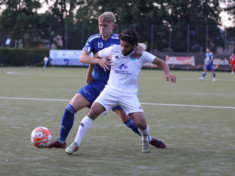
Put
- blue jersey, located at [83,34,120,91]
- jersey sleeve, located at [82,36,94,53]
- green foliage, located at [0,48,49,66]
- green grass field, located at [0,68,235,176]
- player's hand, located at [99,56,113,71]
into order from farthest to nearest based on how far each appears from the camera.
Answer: green foliage, located at [0,48,49,66]
blue jersey, located at [83,34,120,91]
jersey sleeve, located at [82,36,94,53]
player's hand, located at [99,56,113,71]
green grass field, located at [0,68,235,176]

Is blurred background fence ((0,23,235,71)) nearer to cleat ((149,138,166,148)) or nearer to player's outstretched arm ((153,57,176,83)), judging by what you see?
cleat ((149,138,166,148))

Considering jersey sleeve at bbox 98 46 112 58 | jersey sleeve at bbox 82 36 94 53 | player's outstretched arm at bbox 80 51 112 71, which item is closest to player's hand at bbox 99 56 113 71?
player's outstretched arm at bbox 80 51 112 71

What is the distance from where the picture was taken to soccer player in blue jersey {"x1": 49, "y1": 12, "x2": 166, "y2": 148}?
22.5 ft

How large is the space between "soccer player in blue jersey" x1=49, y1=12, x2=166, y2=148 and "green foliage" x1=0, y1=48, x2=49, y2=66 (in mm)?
44686

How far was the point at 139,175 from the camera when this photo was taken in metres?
5.23

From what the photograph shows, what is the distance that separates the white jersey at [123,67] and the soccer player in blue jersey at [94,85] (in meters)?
0.34

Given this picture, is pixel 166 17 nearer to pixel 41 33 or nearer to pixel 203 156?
pixel 41 33

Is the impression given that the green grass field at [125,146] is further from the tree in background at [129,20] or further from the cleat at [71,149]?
the tree in background at [129,20]

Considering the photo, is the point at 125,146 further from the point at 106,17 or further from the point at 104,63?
the point at 106,17

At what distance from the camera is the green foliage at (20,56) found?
51.0 metres

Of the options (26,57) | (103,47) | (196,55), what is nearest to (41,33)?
(26,57)

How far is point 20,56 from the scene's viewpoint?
5125 cm

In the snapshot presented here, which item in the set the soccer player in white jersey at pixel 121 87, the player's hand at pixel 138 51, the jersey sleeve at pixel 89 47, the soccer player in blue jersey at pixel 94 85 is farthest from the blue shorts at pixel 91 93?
the player's hand at pixel 138 51

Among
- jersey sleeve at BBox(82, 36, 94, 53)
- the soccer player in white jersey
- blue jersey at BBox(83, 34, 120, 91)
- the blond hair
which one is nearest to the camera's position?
the soccer player in white jersey
